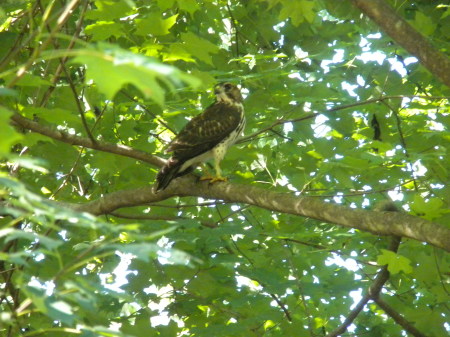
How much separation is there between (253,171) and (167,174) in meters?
1.66

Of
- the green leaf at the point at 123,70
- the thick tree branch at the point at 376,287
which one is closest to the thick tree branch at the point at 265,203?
the thick tree branch at the point at 376,287

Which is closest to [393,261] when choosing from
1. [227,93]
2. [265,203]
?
[265,203]

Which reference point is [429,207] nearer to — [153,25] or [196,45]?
[196,45]

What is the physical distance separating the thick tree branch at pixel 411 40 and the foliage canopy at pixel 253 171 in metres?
0.01

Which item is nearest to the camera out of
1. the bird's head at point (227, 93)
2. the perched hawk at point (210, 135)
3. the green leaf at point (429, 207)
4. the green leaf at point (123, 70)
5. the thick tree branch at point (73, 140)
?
Result: the green leaf at point (123, 70)

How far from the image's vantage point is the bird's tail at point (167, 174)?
17.4ft

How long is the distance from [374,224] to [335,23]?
335cm

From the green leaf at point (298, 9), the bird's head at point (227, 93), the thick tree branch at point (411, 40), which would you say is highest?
the bird's head at point (227, 93)

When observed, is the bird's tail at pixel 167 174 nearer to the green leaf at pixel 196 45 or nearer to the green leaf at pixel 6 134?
the green leaf at pixel 196 45

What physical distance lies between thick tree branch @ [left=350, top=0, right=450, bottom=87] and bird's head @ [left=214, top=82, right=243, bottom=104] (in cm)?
266

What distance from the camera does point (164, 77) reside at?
161 centimetres

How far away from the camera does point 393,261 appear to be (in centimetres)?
472

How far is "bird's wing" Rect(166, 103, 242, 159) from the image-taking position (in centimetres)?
612

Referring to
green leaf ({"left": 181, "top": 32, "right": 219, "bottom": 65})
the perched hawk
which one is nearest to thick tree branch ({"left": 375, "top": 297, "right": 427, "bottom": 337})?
the perched hawk
